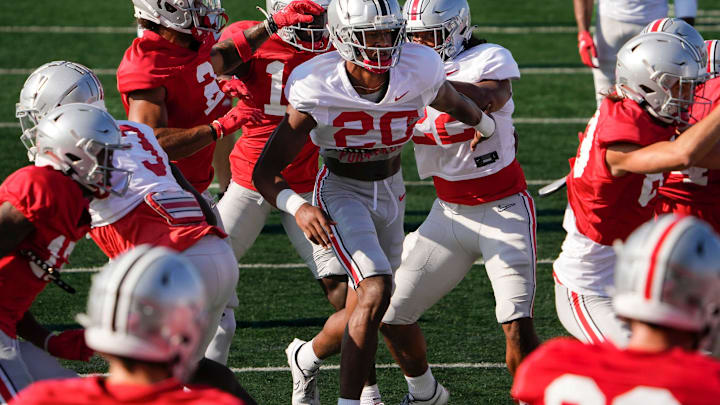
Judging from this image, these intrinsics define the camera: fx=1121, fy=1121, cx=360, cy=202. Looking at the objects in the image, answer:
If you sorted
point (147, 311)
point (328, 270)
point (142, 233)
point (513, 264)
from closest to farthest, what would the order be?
point (147, 311), point (142, 233), point (513, 264), point (328, 270)

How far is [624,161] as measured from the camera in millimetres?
3908

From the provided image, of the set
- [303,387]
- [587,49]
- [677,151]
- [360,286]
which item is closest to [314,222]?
[360,286]

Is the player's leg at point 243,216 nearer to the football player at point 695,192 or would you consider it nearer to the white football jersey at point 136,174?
the white football jersey at point 136,174

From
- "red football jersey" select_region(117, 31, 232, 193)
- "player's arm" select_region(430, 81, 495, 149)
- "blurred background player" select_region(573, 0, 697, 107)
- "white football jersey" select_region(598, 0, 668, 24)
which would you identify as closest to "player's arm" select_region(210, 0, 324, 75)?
"red football jersey" select_region(117, 31, 232, 193)

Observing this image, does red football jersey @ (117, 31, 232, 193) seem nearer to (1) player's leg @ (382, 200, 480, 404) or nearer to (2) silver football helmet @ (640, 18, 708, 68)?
(1) player's leg @ (382, 200, 480, 404)

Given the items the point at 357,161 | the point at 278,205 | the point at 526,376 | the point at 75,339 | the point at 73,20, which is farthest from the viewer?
the point at 73,20

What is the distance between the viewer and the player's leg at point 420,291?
191 inches

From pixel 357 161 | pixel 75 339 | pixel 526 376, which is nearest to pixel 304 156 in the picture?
pixel 357 161

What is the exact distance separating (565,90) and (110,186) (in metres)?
7.82

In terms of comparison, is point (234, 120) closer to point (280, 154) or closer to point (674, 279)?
point (280, 154)

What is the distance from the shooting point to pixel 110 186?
12.3ft

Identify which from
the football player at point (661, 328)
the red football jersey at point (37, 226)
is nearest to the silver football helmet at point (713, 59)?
the football player at point (661, 328)

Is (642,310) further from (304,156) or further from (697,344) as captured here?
(304,156)

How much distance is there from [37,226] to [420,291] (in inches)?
73.8
